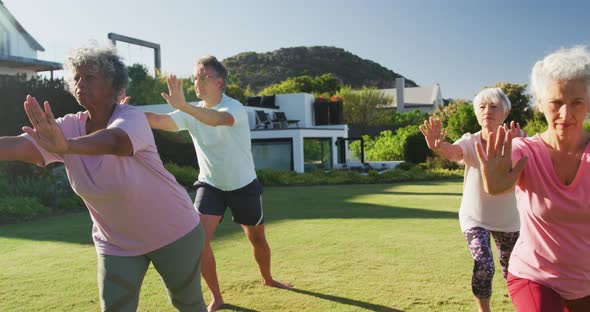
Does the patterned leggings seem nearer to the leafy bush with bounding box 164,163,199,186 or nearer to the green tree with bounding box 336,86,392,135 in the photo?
the leafy bush with bounding box 164,163,199,186

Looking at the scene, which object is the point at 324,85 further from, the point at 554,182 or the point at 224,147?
the point at 554,182

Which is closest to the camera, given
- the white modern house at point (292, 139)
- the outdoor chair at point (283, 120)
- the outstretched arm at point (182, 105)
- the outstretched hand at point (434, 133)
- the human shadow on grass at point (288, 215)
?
the outstretched arm at point (182, 105)

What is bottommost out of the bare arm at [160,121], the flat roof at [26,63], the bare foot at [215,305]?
the bare foot at [215,305]

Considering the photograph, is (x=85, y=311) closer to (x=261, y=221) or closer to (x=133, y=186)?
(x=261, y=221)

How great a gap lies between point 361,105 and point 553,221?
5647cm

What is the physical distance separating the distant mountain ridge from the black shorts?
5508 inches

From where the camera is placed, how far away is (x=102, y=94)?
3119 millimetres

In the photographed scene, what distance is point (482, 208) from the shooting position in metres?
4.45

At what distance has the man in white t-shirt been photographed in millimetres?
5035

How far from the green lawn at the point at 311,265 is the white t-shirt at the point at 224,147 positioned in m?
1.16

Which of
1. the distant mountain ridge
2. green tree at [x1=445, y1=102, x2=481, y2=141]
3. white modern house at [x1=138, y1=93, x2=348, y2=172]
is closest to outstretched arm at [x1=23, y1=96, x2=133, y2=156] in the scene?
white modern house at [x1=138, y1=93, x2=348, y2=172]

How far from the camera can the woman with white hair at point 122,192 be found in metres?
3.01

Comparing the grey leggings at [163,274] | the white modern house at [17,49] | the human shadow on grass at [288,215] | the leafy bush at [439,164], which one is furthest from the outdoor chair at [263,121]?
the grey leggings at [163,274]

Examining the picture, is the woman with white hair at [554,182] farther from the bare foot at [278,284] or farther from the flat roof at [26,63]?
the flat roof at [26,63]
